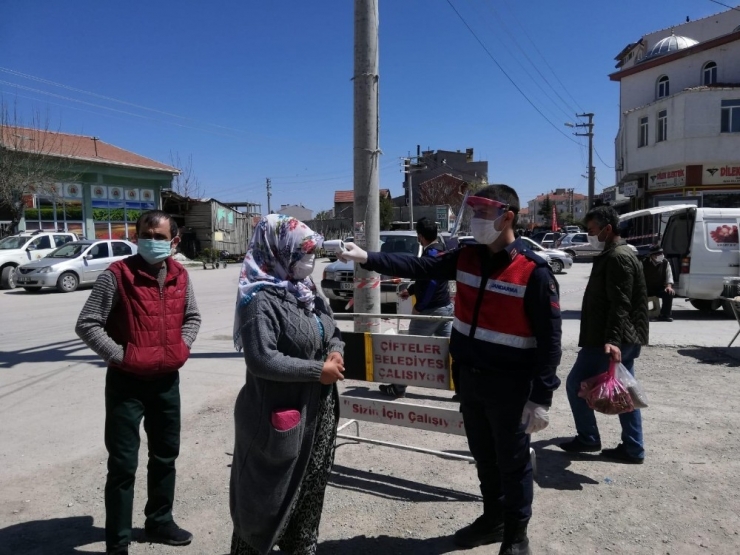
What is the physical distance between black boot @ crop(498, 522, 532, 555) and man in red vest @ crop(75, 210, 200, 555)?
177 centimetres

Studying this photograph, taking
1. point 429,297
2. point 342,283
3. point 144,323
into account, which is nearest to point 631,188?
point 342,283

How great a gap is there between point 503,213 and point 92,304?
7.18 ft

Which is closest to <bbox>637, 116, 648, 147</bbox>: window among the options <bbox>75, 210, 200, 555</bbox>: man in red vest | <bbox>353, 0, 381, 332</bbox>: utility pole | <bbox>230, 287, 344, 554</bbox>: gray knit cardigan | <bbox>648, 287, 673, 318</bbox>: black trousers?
<bbox>648, 287, 673, 318</bbox>: black trousers

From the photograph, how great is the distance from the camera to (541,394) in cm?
280

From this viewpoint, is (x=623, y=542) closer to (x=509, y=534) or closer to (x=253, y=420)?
(x=509, y=534)

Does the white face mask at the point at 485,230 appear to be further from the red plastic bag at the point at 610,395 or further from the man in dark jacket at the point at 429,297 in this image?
the man in dark jacket at the point at 429,297

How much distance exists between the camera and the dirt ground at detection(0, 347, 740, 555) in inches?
127

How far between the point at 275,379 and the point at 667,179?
32.9 m

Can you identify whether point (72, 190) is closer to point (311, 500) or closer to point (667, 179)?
point (311, 500)

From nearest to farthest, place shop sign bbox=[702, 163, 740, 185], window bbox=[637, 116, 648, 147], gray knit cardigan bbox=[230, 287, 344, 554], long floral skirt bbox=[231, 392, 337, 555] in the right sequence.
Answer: gray knit cardigan bbox=[230, 287, 344, 554], long floral skirt bbox=[231, 392, 337, 555], shop sign bbox=[702, 163, 740, 185], window bbox=[637, 116, 648, 147]

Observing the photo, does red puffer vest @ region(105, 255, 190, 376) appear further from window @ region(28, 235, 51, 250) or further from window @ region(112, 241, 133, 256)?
window @ region(28, 235, 51, 250)

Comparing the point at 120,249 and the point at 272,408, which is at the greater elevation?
the point at 120,249

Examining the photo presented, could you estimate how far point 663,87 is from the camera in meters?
33.3

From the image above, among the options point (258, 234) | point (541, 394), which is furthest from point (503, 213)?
point (258, 234)
